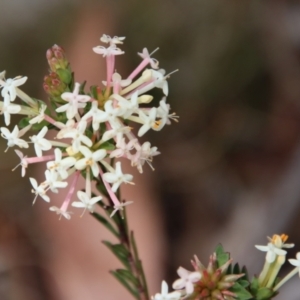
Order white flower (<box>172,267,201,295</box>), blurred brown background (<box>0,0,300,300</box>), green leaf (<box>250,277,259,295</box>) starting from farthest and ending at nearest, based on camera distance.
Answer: blurred brown background (<box>0,0,300,300</box>)
green leaf (<box>250,277,259,295</box>)
white flower (<box>172,267,201,295</box>)

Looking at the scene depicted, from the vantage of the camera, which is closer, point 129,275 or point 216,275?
point 216,275

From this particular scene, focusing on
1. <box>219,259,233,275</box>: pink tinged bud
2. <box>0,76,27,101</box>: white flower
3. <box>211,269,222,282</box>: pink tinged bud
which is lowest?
<box>211,269,222,282</box>: pink tinged bud

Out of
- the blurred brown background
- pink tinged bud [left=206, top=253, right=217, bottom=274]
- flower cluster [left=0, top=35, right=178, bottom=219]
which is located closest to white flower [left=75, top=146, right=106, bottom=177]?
flower cluster [left=0, top=35, right=178, bottom=219]

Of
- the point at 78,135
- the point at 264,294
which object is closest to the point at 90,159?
the point at 78,135

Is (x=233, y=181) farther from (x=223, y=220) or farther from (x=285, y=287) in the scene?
(x=285, y=287)

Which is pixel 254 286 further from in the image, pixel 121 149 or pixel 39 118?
pixel 39 118

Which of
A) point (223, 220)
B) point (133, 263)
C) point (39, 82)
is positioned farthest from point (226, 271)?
point (39, 82)

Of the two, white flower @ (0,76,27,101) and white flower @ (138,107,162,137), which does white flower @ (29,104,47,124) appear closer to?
white flower @ (0,76,27,101)
